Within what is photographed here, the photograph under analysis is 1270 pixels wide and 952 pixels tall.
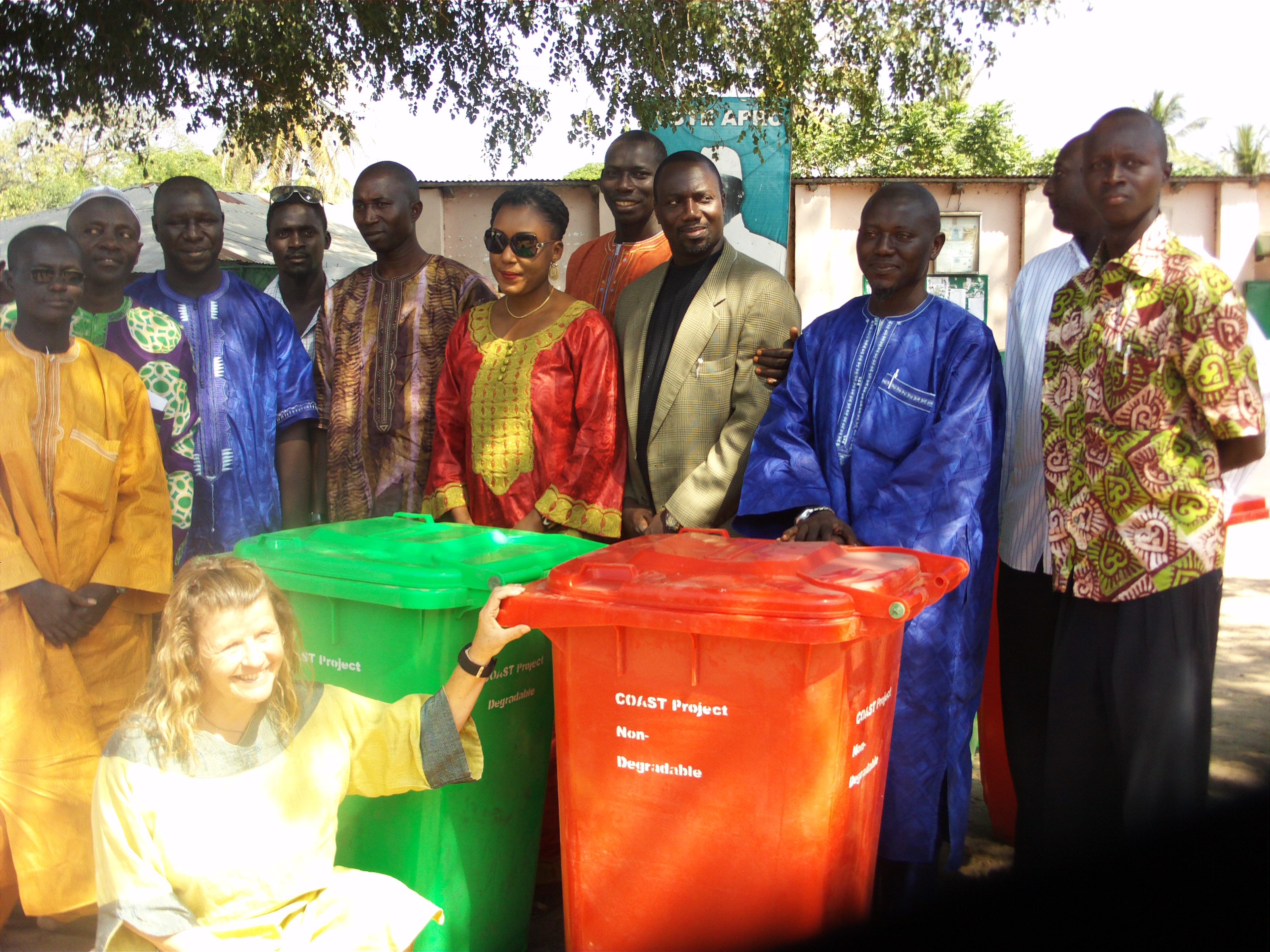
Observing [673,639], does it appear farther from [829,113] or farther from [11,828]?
[829,113]

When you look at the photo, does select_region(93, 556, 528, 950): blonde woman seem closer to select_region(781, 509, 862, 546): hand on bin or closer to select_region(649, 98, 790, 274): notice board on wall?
select_region(781, 509, 862, 546): hand on bin

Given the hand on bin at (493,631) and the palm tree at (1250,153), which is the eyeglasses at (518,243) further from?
the palm tree at (1250,153)

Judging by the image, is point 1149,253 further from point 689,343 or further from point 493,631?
point 493,631

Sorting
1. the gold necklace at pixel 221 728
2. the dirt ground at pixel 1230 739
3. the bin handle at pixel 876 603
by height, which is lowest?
the dirt ground at pixel 1230 739

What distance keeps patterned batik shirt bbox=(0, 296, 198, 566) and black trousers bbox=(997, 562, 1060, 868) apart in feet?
8.61

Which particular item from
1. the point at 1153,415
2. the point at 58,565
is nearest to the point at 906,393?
the point at 1153,415

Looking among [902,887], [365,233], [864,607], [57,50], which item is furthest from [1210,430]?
[57,50]

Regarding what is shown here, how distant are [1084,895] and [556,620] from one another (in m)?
1.08

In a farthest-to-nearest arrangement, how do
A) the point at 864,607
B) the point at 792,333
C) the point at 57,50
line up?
the point at 57,50, the point at 792,333, the point at 864,607

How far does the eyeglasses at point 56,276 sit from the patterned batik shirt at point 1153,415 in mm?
2785

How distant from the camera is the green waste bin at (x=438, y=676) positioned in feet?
7.86

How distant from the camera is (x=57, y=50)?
5.03m

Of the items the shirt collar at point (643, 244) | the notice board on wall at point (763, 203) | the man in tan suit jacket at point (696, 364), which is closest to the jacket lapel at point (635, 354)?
the man in tan suit jacket at point (696, 364)

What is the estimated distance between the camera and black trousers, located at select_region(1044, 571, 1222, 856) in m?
2.25
